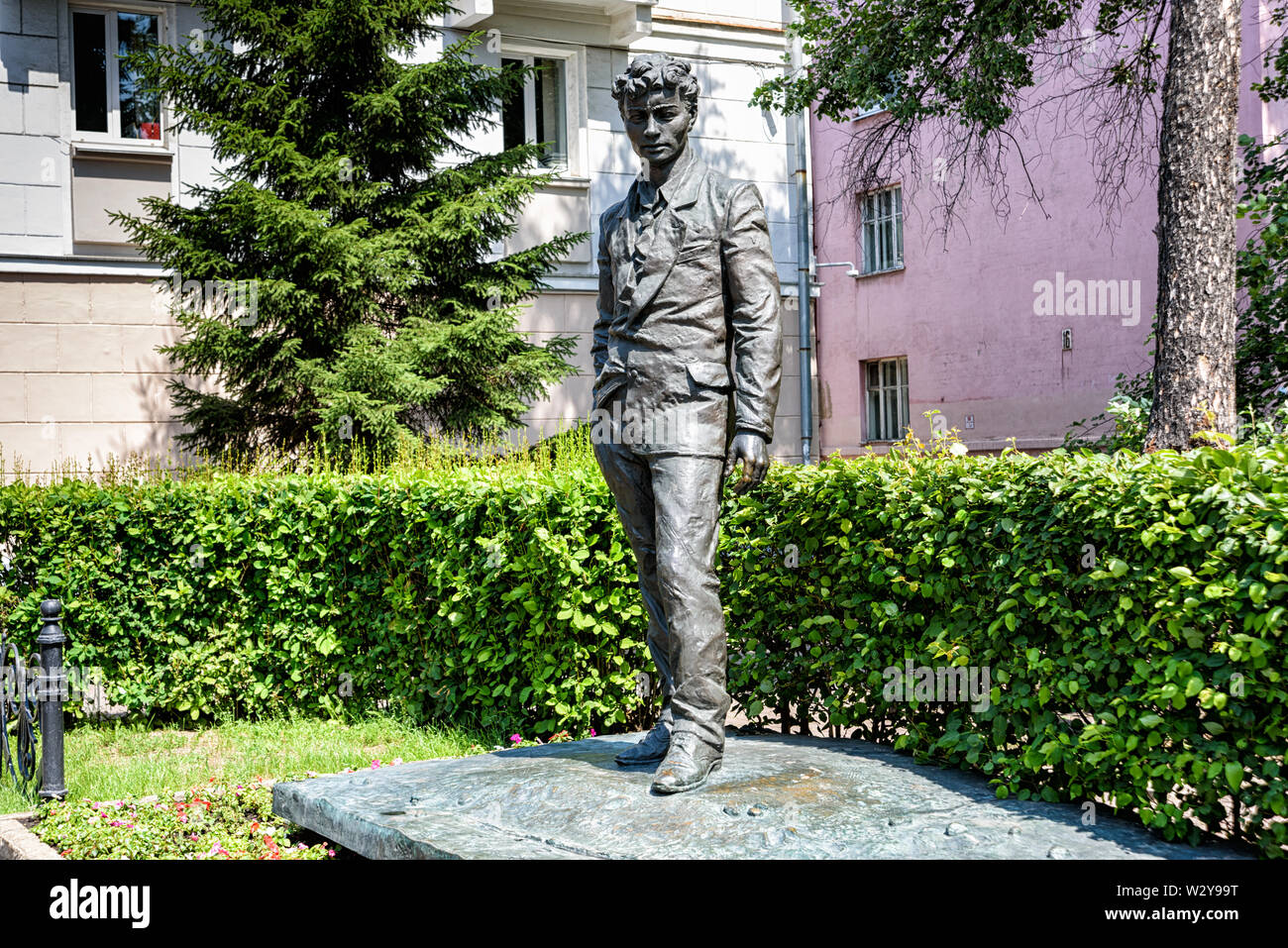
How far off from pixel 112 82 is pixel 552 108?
5791 mm

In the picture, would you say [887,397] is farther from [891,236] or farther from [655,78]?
[655,78]

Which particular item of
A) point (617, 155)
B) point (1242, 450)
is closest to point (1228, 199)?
point (1242, 450)

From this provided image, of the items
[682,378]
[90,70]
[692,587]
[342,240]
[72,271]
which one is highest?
[90,70]

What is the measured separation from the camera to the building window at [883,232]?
2378cm

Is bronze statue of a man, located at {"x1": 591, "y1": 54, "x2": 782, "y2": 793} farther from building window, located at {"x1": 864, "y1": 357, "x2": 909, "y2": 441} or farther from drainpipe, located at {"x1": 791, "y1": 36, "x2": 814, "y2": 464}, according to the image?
building window, located at {"x1": 864, "y1": 357, "x2": 909, "y2": 441}

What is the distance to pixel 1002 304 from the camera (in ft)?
70.1

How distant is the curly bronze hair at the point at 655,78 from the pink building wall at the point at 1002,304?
12.1 meters

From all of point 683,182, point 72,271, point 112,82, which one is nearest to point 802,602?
point 683,182

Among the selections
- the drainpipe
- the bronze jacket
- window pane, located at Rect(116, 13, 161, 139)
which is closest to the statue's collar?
the bronze jacket

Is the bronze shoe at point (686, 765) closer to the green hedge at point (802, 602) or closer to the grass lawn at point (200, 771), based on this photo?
the green hedge at point (802, 602)

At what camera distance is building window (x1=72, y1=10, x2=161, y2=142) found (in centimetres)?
1494

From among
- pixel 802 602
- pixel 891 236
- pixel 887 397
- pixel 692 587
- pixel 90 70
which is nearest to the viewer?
pixel 692 587

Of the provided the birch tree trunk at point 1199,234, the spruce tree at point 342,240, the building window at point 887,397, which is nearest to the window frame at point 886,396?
the building window at point 887,397

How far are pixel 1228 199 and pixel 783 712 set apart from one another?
4.59m
